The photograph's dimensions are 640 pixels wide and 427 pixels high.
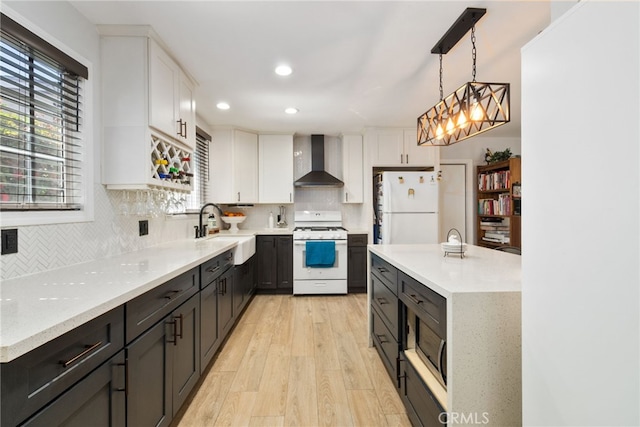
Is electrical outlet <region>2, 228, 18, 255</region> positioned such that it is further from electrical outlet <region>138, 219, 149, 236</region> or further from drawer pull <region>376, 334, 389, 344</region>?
drawer pull <region>376, 334, 389, 344</region>

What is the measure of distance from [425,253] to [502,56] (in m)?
1.70

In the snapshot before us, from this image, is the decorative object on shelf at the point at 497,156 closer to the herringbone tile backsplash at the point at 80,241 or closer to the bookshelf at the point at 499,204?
the bookshelf at the point at 499,204

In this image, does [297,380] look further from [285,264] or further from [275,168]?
[275,168]

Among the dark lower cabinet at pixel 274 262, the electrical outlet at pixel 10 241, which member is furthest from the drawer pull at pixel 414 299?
the dark lower cabinet at pixel 274 262

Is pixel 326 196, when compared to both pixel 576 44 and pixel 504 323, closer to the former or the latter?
pixel 504 323

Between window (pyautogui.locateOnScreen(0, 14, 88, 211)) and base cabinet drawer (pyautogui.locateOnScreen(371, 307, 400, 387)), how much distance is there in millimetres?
2142

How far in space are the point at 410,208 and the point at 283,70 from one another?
7.93 feet

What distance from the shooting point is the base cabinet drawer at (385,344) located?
1.86 metres

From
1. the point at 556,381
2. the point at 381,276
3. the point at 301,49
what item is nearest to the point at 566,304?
the point at 556,381

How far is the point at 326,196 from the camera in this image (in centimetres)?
484

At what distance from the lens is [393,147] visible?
4285mm

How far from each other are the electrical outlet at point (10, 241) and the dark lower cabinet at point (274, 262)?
293 centimetres

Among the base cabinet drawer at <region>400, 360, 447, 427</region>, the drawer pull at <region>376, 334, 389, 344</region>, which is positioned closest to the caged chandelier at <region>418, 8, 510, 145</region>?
the base cabinet drawer at <region>400, 360, 447, 427</region>

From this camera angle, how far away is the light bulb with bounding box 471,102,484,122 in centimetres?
170
